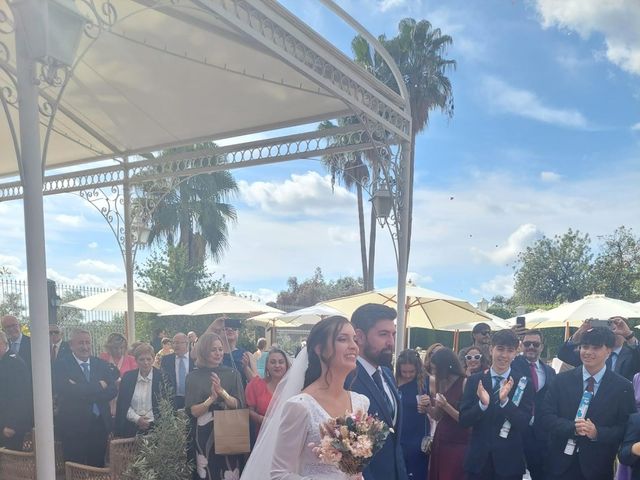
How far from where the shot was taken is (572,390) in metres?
4.36

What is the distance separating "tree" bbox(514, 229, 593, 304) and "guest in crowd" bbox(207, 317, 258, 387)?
116 feet

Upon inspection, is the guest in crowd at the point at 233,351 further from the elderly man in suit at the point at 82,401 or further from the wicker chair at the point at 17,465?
the wicker chair at the point at 17,465

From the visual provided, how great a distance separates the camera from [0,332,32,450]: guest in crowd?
530 centimetres

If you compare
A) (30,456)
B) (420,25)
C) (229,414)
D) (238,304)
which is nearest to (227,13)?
(229,414)

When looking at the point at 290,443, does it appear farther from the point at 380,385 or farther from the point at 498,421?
the point at 498,421

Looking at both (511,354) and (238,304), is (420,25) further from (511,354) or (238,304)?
(511,354)

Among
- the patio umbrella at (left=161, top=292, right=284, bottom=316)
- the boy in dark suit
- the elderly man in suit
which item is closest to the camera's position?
the boy in dark suit

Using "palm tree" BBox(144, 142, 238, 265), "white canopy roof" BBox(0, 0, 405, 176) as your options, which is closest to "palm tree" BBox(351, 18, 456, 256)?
"palm tree" BBox(144, 142, 238, 265)

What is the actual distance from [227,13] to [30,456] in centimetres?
376

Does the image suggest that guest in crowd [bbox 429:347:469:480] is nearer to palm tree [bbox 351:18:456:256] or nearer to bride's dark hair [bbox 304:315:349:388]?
bride's dark hair [bbox 304:315:349:388]

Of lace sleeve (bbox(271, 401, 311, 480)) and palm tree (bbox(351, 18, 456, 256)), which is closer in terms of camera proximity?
lace sleeve (bbox(271, 401, 311, 480))

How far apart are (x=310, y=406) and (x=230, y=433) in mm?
2508

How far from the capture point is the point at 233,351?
21.8ft

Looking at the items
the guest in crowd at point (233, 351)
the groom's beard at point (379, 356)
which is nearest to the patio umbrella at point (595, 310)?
the guest in crowd at point (233, 351)
